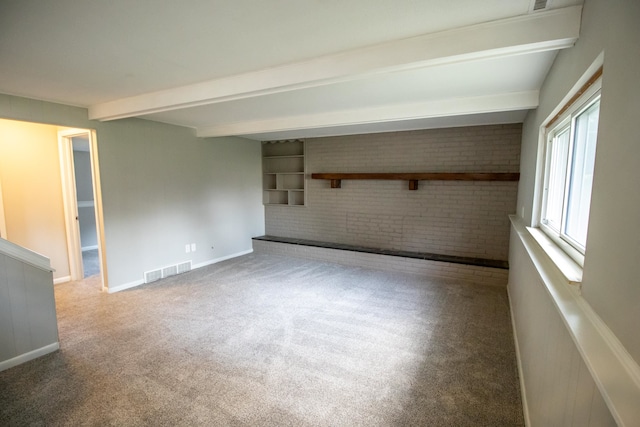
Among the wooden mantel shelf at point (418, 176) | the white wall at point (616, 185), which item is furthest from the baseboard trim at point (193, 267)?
the white wall at point (616, 185)

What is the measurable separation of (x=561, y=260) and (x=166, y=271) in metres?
4.77

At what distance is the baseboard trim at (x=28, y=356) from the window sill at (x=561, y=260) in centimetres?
373

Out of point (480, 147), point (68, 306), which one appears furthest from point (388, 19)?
point (68, 306)

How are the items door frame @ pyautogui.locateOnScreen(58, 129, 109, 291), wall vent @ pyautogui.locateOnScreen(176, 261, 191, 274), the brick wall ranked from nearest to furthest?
door frame @ pyautogui.locateOnScreen(58, 129, 109, 291)
the brick wall
wall vent @ pyautogui.locateOnScreen(176, 261, 191, 274)

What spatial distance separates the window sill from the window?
0.11 ft

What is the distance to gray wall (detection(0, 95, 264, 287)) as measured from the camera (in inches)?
154

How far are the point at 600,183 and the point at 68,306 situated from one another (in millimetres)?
4861

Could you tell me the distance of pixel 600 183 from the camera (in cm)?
114

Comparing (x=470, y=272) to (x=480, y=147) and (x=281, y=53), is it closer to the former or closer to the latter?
(x=480, y=147)

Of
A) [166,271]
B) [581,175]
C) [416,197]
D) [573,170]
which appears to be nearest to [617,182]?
[581,175]

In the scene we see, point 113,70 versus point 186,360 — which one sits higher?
point 113,70

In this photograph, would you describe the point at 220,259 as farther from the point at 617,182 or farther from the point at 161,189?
the point at 617,182

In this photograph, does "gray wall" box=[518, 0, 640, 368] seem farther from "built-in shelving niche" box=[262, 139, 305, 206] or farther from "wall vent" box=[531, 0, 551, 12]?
"built-in shelving niche" box=[262, 139, 305, 206]

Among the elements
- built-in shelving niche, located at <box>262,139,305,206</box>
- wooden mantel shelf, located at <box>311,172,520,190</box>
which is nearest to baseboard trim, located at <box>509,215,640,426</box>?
wooden mantel shelf, located at <box>311,172,520,190</box>
